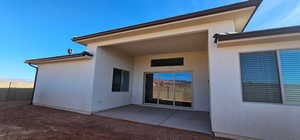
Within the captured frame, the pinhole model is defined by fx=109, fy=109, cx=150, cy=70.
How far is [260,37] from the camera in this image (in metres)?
2.61

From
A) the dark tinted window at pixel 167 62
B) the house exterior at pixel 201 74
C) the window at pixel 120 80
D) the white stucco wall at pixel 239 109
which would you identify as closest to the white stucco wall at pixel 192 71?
the house exterior at pixel 201 74

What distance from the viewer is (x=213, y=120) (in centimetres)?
302

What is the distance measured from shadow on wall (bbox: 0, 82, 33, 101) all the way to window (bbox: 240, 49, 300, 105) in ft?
45.2

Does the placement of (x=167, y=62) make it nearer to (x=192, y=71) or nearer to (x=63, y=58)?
(x=192, y=71)

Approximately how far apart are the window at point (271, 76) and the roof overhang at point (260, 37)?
321 mm

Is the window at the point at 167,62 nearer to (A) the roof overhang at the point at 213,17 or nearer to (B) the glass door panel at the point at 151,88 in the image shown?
(B) the glass door panel at the point at 151,88

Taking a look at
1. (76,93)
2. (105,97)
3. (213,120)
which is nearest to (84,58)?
(76,93)

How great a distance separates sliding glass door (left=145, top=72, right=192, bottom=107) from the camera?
6.25 metres

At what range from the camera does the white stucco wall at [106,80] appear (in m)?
5.17

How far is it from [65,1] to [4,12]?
3.79m

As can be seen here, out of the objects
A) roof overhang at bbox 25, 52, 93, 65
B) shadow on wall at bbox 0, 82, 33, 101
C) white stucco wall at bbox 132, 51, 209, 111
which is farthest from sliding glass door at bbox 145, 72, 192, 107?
shadow on wall at bbox 0, 82, 33, 101

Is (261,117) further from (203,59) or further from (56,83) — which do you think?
(56,83)

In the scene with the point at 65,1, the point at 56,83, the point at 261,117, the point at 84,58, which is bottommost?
the point at 261,117

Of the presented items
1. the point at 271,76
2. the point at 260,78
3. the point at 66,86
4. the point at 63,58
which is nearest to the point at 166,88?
the point at 260,78
